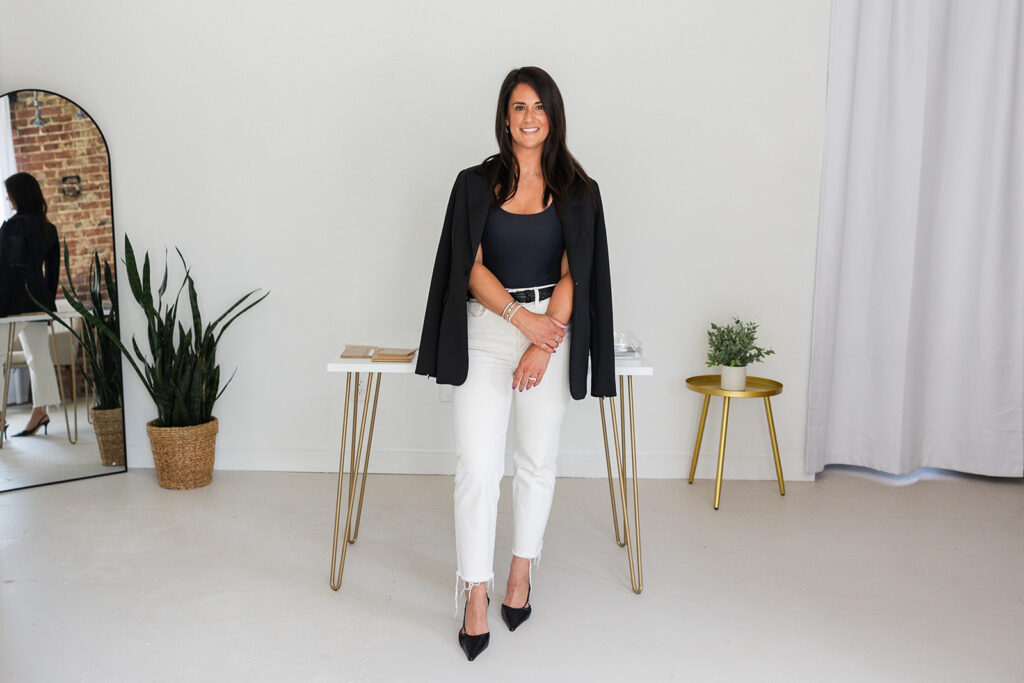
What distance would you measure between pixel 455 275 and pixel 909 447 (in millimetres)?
2556

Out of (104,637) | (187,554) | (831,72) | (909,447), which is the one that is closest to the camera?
(104,637)

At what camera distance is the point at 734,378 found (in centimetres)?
326

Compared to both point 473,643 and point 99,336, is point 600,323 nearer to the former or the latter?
point 473,643

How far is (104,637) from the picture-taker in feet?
7.01

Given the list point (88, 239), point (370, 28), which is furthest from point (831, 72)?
point (88, 239)

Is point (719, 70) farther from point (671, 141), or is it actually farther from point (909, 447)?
point (909, 447)

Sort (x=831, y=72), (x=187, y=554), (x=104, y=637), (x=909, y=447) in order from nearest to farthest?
(x=104, y=637) < (x=187, y=554) < (x=831, y=72) < (x=909, y=447)

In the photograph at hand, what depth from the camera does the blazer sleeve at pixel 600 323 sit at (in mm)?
2258

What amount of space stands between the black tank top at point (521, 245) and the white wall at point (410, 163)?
1.37m

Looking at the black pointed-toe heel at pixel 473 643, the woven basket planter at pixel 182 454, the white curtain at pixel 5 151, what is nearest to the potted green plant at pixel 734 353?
the black pointed-toe heel at pixel 473 643

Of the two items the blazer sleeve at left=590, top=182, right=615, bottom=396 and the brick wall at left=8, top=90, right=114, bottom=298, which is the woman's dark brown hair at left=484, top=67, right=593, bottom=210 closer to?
the blazer sleeve at left=590, top=182, right=615, bottom=396

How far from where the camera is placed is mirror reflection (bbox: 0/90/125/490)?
3381 mm

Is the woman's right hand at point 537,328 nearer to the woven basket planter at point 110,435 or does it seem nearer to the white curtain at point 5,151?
the woven basket planter at point 110,435

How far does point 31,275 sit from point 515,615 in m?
2.61
